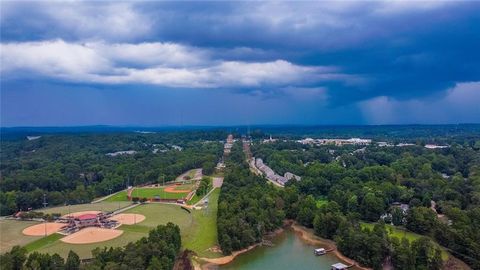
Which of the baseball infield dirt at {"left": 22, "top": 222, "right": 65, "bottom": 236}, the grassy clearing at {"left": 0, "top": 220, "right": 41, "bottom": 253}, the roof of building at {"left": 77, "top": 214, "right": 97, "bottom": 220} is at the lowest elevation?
the grassy clearing at {"left": 0, "top": 220, "right": 41, "bottom": 253}

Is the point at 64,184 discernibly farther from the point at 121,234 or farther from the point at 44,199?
the point at 121,234

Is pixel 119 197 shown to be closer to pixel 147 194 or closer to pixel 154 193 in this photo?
pixel 147 194

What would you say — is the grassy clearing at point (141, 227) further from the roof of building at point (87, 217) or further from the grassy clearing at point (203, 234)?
the roof of building at point (87, 217)

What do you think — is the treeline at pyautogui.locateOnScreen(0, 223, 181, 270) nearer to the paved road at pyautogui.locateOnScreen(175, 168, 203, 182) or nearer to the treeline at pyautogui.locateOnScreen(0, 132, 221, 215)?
the treeline at pyautogui.locateOnScreen(0, 132, 221, 215)

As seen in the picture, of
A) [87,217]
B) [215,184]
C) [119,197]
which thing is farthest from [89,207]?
[215,184]

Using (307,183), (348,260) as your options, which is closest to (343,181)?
(307,183)

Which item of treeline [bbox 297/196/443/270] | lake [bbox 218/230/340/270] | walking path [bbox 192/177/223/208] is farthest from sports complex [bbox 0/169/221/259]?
treeline [bbox 297/196/443/270]
